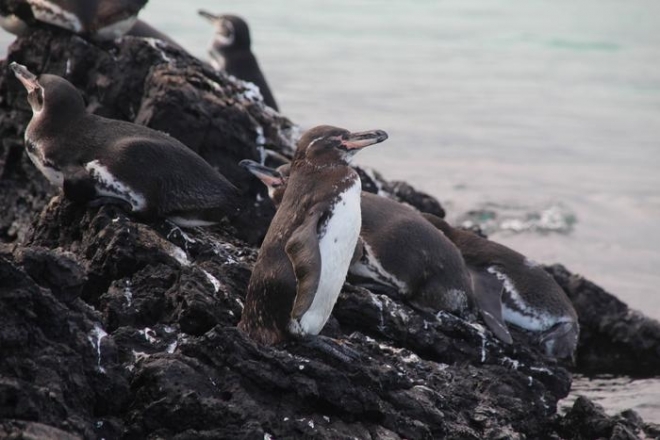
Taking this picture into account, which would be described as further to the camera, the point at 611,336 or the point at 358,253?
the point at 611,336

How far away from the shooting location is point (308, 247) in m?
5.45

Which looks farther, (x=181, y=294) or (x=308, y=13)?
(x=308, y=13)

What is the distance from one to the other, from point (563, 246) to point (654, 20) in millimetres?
20703

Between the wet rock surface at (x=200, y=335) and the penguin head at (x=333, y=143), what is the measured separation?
0.67 m

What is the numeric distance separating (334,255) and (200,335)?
0.72 m

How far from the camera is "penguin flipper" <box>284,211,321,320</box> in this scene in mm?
5344

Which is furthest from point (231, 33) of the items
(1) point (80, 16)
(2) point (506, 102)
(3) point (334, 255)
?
(2) point (506, 102)

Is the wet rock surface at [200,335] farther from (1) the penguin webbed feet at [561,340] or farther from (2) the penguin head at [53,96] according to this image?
(2) the penguin head at [53,96]

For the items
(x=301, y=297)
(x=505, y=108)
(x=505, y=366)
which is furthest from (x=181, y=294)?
(x=505, y=108)

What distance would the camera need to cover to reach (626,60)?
25.7m

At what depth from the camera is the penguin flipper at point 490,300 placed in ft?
23.2

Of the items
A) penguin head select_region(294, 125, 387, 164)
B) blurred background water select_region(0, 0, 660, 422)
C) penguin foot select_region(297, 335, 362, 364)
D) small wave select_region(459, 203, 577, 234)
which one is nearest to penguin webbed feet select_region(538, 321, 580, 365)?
blurred background water select_region(0, 0, 660, 422)

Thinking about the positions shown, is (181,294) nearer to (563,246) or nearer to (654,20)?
(563,246)

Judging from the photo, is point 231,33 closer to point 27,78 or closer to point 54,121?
point 27,78
